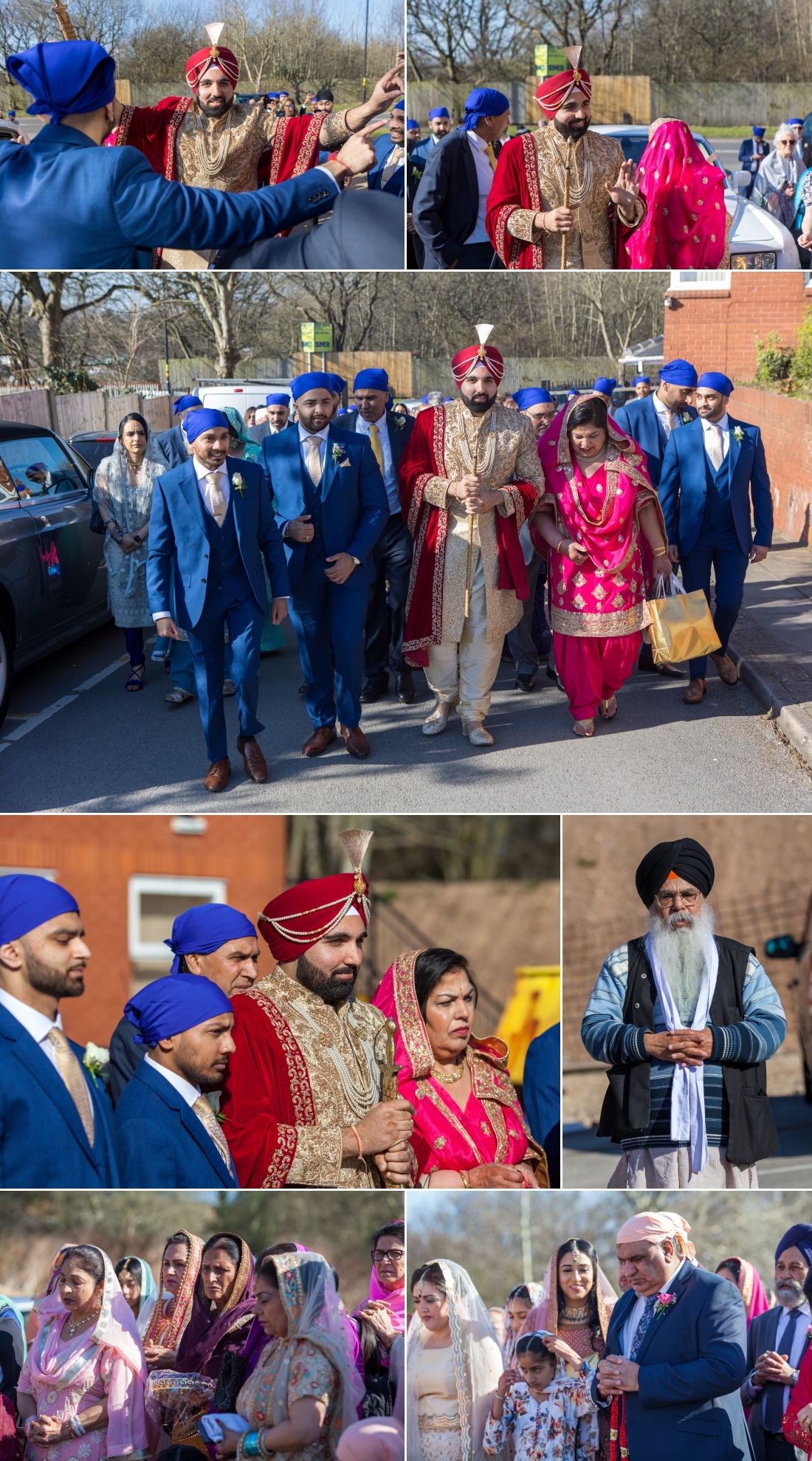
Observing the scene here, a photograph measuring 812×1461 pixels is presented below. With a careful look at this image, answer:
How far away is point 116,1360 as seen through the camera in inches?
119

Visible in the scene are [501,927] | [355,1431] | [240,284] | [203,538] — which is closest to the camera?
[355,1431]

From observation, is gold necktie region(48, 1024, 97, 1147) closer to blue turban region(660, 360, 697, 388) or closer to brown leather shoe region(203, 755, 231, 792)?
brown leather shoe region(203, 755, 231, 792)

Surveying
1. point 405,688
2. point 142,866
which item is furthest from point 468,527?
point 142,866

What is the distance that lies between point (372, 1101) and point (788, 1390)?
1.25 m

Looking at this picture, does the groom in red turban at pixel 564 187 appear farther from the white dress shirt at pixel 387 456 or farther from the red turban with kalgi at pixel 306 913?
the red turban with kalgi at pixel 306 913

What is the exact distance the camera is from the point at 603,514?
5.82 metres

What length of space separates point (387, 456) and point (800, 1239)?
447 centimetres

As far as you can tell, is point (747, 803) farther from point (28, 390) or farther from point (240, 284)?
point (28, 390)

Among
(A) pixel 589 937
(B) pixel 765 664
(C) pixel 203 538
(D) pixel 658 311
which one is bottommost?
(A) pixel 589 937

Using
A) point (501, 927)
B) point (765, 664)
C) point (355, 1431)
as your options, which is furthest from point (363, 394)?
point (501, 927)

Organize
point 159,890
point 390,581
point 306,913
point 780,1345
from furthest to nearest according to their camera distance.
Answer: point 390,581 < point 159,890 < point 306,913 < point 780,1345

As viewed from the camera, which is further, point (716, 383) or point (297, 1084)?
point (716, 383)

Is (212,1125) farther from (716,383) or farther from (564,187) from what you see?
(716,383)

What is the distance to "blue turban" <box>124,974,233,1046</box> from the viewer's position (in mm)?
2941
